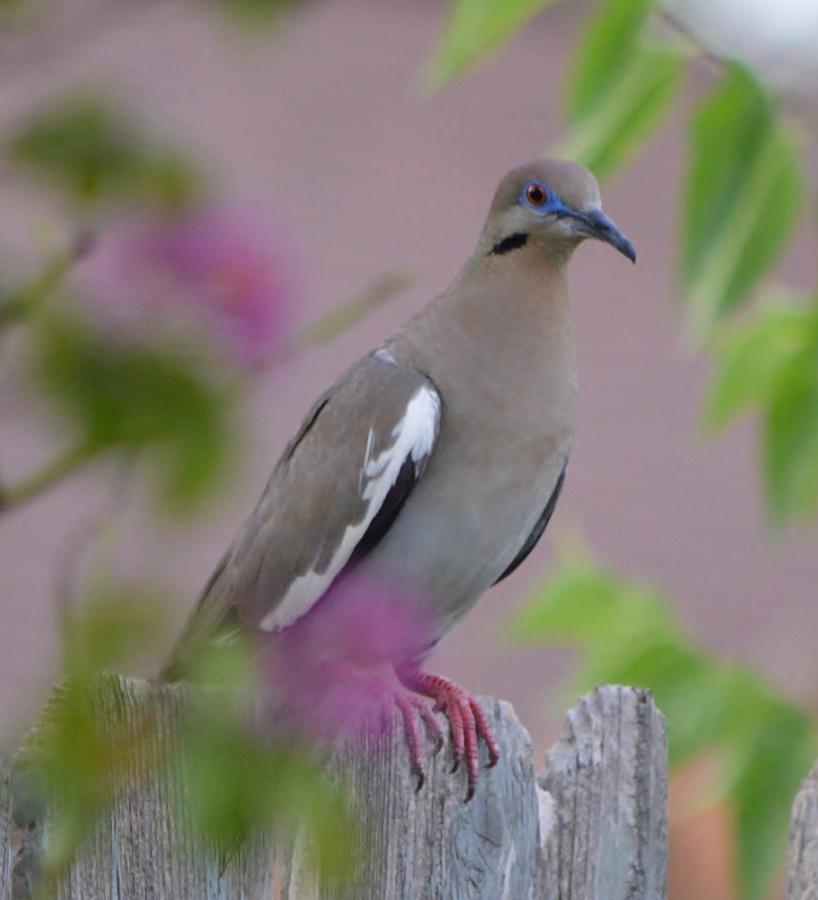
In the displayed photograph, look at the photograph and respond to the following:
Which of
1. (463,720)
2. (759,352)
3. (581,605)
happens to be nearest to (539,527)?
(581,605)

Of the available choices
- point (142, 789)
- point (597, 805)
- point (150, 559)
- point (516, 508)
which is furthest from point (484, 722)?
point (150, 559)

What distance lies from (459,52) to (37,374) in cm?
214

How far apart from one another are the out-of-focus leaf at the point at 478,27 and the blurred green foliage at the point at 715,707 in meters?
1.13

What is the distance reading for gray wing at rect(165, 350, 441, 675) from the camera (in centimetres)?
321

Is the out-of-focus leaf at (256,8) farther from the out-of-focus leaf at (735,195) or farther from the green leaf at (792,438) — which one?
the green leaf at (792,438)

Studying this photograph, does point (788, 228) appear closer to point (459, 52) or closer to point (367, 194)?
point (459, 52)

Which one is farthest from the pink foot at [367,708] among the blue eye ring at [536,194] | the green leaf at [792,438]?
the blue eye ring at [536,194]

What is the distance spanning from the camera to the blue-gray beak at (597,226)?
335cm

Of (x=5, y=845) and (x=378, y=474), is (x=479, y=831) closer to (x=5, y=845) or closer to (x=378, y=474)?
(x=5, y=845)

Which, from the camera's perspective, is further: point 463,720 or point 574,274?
point 574,274

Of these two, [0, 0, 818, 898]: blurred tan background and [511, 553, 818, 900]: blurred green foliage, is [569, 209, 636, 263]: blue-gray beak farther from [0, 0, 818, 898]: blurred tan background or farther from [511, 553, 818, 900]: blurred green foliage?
[0, 0, 818, 898]: blurred tan background

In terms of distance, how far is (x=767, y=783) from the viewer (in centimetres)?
298

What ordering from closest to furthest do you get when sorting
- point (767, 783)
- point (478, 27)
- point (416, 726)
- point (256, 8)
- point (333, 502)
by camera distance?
point (256, 8) → point (416, 726) → point (478, 27) → point (767, 783) → point (333, 502)

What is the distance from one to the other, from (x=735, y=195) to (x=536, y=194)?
0.70m
